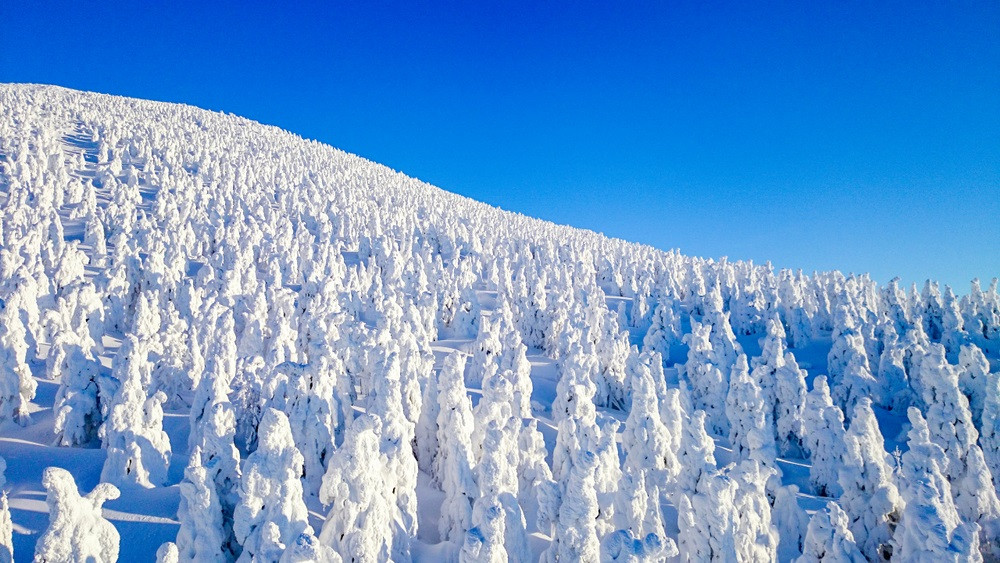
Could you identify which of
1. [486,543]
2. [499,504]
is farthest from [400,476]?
[486,543]

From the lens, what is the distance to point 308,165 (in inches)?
4500

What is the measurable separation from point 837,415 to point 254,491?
23.8 m

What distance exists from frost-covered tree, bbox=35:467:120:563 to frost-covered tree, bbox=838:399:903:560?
2168 centimetres

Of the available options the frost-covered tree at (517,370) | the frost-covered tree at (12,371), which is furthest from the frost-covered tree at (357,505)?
the frost-covered tree at (12,371)

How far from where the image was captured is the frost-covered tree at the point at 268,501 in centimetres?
1241

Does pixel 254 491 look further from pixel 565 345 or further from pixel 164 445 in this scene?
pixel 565 345

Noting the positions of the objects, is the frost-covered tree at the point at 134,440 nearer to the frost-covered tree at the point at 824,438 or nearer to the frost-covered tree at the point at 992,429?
the frost-covered tree at the point at 824,438

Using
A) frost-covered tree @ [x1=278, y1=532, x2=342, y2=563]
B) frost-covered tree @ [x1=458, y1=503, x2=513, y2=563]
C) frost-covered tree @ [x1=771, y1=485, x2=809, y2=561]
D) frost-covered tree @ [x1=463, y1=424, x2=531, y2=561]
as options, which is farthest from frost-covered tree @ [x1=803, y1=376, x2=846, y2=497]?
frost-covered tree @ [x1=278, y1=532, x2=342, y2=563]

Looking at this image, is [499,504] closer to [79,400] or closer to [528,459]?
[528,459]

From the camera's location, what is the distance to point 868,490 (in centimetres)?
1772

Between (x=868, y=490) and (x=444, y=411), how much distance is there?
16.1 m

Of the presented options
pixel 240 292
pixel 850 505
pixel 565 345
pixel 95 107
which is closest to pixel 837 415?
pixel 850 505

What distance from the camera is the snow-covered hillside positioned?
13734mm

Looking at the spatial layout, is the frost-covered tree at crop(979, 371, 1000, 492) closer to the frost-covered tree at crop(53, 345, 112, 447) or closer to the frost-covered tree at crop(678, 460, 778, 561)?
the frost-covered tree at crop(678, 460, 778, 561)
